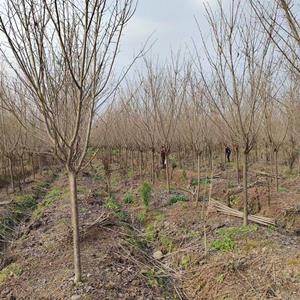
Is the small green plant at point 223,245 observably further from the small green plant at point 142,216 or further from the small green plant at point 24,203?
the small green plant at point 24,203

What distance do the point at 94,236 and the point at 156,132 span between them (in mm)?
6419

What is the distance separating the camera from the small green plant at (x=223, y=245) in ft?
19.5

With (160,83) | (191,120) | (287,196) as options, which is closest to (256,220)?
(287,196)

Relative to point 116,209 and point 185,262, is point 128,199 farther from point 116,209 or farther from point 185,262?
point 185,262

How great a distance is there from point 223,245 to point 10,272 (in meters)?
3.25

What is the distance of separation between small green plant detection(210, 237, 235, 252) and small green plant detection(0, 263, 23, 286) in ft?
9.72

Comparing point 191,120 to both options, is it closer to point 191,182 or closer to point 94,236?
point 191,182

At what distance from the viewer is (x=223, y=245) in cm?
604

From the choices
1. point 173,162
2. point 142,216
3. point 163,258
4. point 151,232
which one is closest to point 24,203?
point 142,216

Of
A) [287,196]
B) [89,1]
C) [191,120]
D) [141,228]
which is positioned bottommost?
[141,228]

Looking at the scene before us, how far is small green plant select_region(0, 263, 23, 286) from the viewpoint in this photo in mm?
5297

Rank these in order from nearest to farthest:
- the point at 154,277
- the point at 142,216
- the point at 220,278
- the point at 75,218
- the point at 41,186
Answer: the point at 75,218
the point at 220,278
the point at 154,277
the point at 142,216
the point at 41,186

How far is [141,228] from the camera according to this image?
852cm

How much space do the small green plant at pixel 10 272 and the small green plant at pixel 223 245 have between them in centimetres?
296
